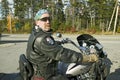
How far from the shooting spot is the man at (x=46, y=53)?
4.15 meters

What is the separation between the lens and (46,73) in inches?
171

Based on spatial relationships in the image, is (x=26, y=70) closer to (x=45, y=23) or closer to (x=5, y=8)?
(x=45, y=23)

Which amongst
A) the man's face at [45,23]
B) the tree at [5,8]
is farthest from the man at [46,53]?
the tree at [5,8]

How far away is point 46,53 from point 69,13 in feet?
174

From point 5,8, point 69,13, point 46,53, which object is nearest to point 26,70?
point 46,53

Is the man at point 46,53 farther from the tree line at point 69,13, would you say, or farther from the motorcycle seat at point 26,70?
the tree line at point 69,13

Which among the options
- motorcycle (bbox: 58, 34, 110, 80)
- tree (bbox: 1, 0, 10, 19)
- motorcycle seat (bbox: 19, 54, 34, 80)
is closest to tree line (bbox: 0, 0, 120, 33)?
tree (bbox: 1, 0, 10, 19)

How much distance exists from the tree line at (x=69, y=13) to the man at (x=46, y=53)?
46.4m

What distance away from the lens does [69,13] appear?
5688 centimetres

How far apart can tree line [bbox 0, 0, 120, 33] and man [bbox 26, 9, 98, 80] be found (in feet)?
152

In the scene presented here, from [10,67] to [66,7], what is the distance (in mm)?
47183

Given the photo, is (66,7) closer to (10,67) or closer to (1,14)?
(1,14)

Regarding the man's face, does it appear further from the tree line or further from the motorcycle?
the tree line

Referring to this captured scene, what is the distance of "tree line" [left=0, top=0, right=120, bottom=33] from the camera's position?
51656mm
